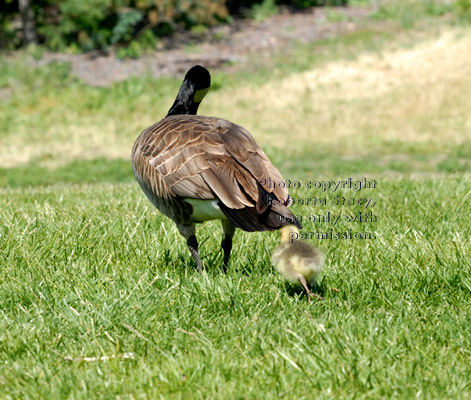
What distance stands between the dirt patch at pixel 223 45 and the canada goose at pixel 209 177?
18059mm

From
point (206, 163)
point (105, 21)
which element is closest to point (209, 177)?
point (206, 163)

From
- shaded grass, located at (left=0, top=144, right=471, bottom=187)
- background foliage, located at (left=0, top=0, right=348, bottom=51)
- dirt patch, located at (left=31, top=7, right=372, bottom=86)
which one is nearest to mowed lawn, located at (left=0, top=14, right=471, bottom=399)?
shaded grass, located at (left=0, top=144, right=471, bottom=187)

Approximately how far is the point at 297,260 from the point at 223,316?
0.58 meters

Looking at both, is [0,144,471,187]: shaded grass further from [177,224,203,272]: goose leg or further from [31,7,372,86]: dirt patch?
[177,224,203,272]: goose leg

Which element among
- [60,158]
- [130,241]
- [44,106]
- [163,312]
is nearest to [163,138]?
[130,241]

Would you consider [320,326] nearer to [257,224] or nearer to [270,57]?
[257,224]

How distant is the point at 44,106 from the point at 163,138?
1647 cm

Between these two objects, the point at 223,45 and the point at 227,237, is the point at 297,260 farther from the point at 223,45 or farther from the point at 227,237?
the point at 223,45

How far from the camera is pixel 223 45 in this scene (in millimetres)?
26016

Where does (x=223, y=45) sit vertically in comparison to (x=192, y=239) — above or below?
below

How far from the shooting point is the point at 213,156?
446 centimetres

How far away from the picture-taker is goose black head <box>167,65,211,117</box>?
20.0 feet

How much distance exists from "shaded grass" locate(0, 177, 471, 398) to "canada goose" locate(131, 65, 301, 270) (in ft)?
1.53

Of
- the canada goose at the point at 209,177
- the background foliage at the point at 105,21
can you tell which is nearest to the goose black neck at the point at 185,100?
the canada goose at the point at 209,177
